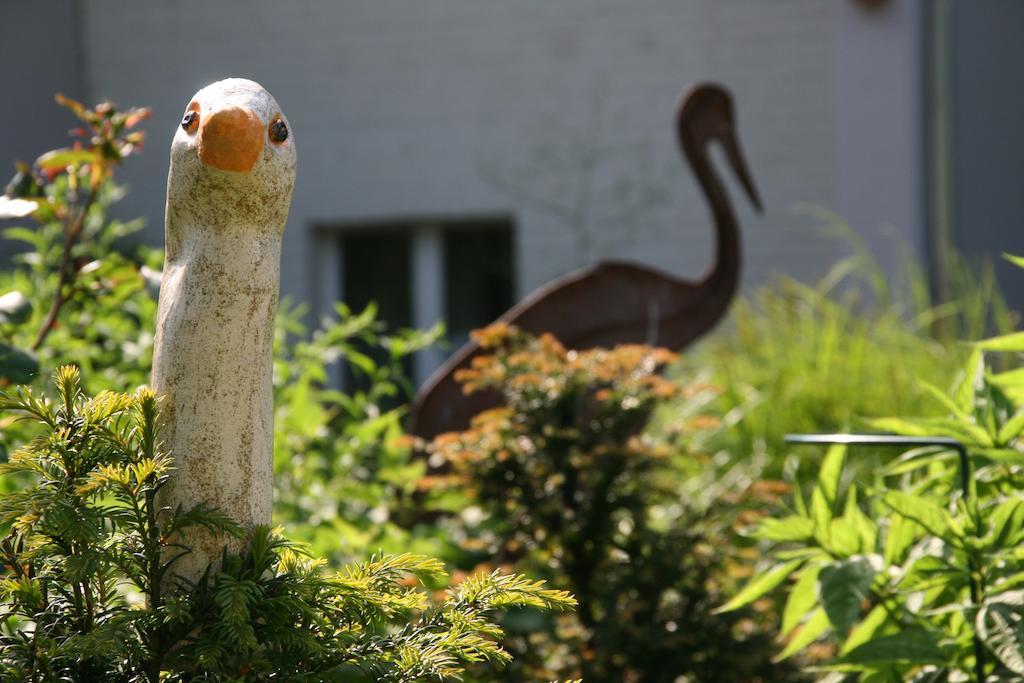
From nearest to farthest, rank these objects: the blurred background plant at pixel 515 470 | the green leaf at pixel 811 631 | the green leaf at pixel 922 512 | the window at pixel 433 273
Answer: the green leaf at pixel 922 512
the green leaf at pixel 811 631
the blurred background plant at pixel 515 470
the window at pixel 433 273

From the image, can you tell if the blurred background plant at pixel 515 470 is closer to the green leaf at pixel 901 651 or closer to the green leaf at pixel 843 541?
the green leaf at pixel 843 541

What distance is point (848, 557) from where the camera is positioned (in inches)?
80.8

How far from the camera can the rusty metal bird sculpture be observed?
10.6 ft

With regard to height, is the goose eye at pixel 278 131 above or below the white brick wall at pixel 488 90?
below

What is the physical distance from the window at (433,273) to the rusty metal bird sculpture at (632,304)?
3583 millimetres

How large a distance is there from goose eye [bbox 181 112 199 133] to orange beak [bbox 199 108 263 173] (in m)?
0.05

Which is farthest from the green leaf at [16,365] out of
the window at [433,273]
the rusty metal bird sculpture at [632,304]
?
the window at [433,273]

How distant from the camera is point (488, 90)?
7.21m

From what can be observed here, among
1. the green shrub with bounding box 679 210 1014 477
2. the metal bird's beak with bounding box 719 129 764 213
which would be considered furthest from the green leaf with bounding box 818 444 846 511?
the metal bird's beak with bounding box 719 129 764 213

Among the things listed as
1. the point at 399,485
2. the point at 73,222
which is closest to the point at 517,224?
the point at 399,485

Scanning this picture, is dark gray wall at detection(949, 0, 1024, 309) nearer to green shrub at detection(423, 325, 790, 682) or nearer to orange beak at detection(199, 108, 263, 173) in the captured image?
green shrub at detection(423, 325, 790, 682)

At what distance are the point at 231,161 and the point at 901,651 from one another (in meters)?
1.26

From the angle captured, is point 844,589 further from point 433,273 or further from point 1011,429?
point 433,273

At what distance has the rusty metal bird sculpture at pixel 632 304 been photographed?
322cm
